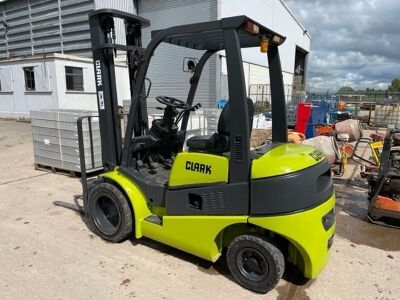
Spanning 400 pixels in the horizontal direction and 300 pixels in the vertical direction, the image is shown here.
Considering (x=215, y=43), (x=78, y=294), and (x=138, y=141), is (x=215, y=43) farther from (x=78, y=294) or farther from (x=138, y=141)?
(x=78, y=294)

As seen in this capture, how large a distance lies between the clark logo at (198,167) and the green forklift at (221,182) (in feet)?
0.03

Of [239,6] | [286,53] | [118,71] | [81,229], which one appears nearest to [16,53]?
[118,71]

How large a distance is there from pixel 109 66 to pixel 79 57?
557 inches

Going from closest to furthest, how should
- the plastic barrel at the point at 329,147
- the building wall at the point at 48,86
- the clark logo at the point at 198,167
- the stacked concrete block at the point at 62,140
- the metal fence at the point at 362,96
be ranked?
the clark logo at the point at 198,167, the stacked concrete block at the point at 62,140, the plastic barrel at the point at 329,147, the building wall at the point at 48,86, the metal fence at the point at 362,96

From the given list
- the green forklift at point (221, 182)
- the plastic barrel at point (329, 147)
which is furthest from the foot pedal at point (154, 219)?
the plastic barrel at point (329, 147)

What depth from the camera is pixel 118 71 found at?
56.0 feet

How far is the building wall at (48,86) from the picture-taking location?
16.3 meters

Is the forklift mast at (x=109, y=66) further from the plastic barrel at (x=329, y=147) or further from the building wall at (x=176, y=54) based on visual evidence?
the building wall at (x=176, y=54)

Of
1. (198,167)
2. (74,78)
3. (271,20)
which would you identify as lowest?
(198,167)

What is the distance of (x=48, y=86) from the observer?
1662 cm

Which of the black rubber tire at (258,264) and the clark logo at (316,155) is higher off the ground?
the clark logo at (316,155)

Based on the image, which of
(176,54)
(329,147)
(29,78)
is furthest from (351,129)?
(29,78)

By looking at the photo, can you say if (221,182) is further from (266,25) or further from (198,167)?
(266,25)

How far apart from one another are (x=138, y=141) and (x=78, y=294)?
1838mm
